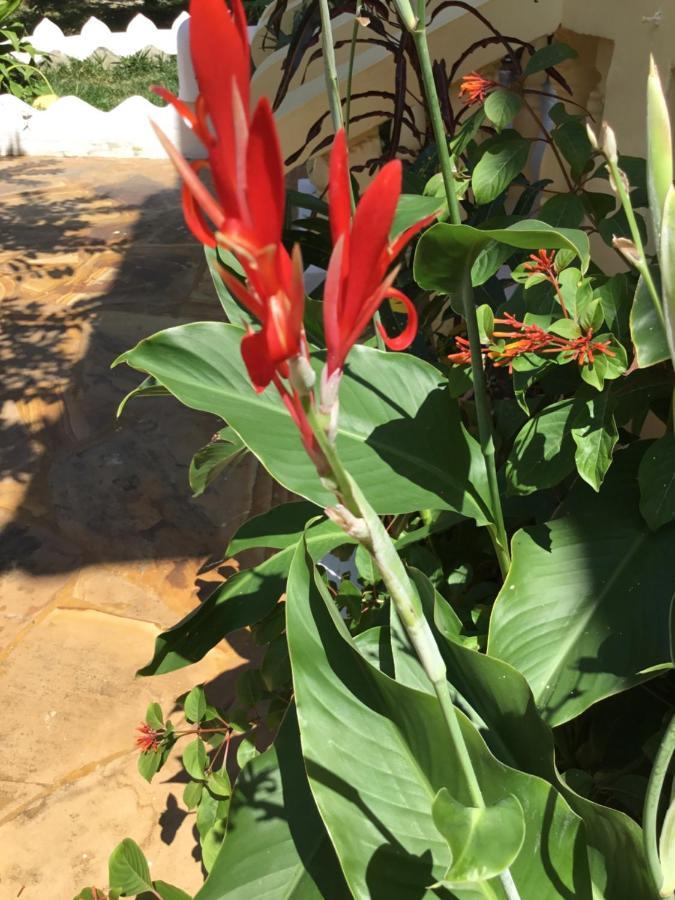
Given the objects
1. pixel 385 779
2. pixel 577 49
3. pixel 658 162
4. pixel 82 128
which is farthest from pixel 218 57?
pixel 82 128

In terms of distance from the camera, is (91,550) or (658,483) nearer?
(658,483)

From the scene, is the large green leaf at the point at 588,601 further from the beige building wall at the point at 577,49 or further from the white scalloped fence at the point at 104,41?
the white scalloped fence at the point at 104,41

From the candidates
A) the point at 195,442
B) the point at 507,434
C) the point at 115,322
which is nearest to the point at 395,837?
the point at 507,434

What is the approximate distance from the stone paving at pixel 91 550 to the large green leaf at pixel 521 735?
985 millimetres

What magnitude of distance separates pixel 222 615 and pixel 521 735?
1.80 ft

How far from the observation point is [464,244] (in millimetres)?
1054

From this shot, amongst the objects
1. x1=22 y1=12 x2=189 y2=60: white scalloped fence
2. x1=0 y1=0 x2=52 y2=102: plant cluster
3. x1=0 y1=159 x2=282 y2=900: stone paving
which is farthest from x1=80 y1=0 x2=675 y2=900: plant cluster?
x1=22 y1=12 x2=189 y2=60: white scalloped fence

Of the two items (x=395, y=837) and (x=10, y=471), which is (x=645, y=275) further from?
(x=10, y=471)

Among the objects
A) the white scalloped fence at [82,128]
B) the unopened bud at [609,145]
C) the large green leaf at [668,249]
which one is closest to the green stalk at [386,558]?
the large green leaf at [668,249]

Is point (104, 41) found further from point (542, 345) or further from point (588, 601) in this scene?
point (588, 601)

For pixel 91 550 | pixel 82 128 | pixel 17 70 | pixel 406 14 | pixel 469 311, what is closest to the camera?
pixel 406 14

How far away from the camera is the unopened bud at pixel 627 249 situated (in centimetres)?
63

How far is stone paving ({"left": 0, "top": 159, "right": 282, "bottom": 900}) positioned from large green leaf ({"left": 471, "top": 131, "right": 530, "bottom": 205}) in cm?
140

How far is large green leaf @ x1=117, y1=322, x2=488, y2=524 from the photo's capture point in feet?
4.17
